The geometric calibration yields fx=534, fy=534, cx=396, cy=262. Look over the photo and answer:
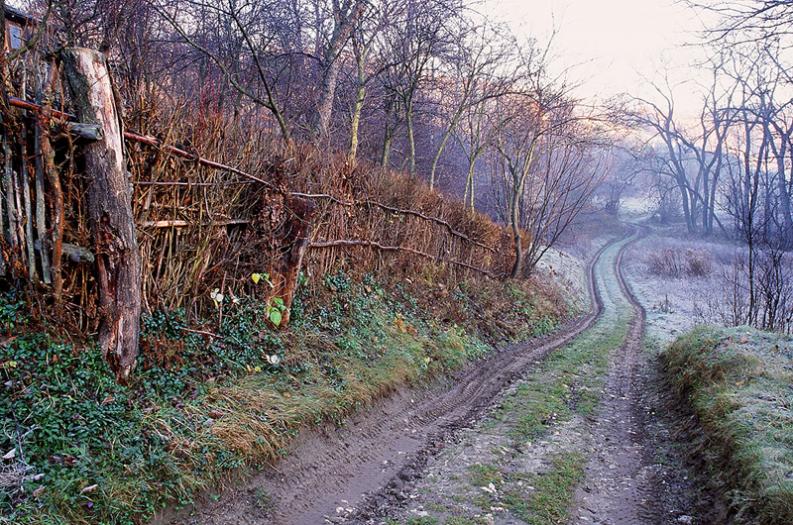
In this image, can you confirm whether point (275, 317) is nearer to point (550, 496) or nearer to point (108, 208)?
point (108, 208)

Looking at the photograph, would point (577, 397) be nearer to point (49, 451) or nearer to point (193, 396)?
point (193, 396)

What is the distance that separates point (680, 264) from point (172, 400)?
31.8 metres

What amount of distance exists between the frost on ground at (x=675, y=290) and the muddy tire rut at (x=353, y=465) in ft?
31.8

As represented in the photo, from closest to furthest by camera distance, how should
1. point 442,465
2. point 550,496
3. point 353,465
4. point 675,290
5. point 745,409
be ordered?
point 550,496 → point 353,465 → point 442,465 → point 745,409 → point 675,290

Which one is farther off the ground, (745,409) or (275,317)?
(275,317)

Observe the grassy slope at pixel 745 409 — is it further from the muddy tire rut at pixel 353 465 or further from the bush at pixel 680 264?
the bush at pixel 680 264

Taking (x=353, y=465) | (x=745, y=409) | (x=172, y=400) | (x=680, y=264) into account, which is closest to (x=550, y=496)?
(x=353, y=465)

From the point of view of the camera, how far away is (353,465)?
Result: 565cm

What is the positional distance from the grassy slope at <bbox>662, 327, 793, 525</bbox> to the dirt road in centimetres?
70

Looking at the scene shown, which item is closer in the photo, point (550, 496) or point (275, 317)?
point (550, 496)

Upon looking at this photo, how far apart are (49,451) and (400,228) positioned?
27.2 ft

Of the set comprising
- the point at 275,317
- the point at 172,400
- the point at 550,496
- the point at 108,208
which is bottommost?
the point at 550,496

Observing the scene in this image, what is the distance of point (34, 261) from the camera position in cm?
464

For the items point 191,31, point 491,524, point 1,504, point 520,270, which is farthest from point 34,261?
point 520,270
